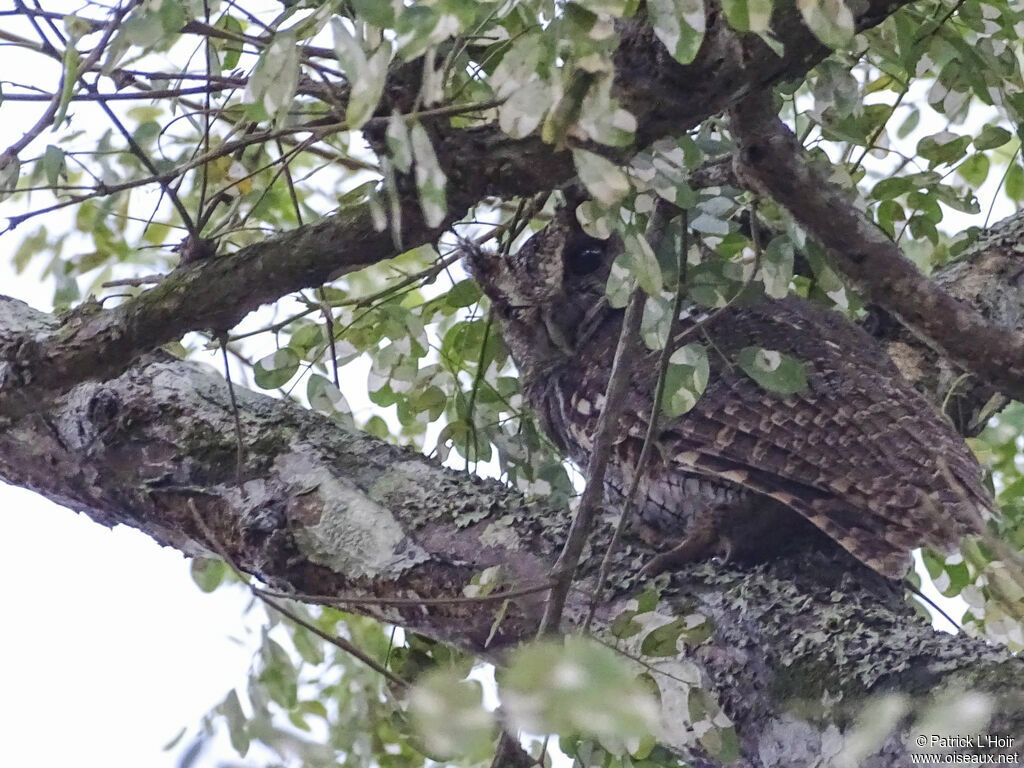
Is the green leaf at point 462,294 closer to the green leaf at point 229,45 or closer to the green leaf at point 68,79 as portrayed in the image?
the green leaf at point 229,45

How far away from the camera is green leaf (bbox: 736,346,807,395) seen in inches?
51.0

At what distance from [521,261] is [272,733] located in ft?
3.97

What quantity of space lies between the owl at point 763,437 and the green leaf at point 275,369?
1.37ft

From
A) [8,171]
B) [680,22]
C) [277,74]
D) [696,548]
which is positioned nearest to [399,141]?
[277,74]

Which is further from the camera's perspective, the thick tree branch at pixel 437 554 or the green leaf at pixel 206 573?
the green leaf at pixel 206 573

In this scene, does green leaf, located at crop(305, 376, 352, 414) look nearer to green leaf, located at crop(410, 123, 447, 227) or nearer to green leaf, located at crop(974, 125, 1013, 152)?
green leaf, located at crop(410, 123, 447, 227)

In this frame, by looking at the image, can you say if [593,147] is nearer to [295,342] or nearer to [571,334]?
[295,342]

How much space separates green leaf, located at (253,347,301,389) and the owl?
1.37 feet

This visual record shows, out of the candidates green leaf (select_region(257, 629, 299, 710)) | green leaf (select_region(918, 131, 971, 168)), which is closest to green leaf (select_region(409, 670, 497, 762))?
green leaf (select_region(257, 629, 299, 710))

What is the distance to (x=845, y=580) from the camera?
57.7 inches

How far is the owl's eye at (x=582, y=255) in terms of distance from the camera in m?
2.12

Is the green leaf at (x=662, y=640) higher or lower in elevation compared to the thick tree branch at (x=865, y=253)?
lower

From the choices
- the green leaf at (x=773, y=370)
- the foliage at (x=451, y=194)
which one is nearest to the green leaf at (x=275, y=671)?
the foliage at (x=451, y=194)

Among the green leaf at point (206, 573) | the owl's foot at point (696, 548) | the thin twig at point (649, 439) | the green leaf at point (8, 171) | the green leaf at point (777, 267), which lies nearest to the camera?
the thin twig at point (649, 439)
